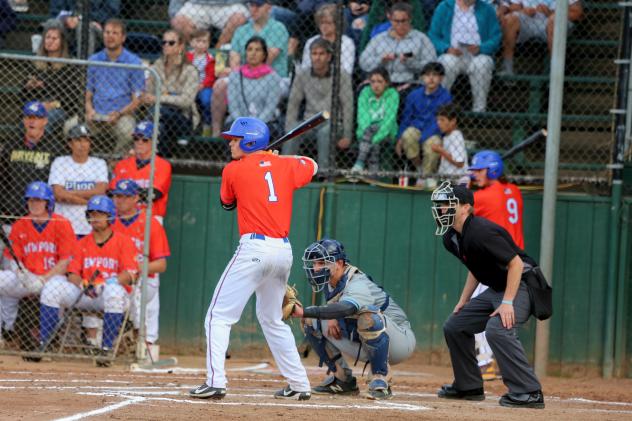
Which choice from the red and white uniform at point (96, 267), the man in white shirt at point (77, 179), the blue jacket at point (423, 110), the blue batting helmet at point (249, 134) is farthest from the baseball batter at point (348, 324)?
the man in white shirt at point (77, 179)

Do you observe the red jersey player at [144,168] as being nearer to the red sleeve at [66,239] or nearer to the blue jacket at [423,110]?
the red sleeve at [66,239]

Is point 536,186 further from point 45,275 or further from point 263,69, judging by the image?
point 45,275

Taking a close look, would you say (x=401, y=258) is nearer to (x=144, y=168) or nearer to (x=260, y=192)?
(x=144, y=168)

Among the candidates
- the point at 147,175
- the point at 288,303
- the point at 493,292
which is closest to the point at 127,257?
the point at 147,175

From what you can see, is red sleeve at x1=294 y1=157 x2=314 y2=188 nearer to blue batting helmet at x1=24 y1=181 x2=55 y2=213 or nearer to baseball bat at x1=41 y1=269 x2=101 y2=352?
baseball bat at x1=41 y1=269 x2=101 y2=352

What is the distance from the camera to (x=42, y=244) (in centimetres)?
1045

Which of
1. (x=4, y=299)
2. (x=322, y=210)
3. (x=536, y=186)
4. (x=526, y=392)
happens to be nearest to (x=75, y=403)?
(x=526, y=392)

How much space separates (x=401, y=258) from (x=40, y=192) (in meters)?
3.57

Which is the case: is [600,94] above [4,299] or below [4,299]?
above

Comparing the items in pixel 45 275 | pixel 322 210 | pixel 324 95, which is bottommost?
pixel 45 275

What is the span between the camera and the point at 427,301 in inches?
432

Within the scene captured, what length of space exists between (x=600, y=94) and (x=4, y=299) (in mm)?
6557

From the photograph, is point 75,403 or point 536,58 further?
point 536,58

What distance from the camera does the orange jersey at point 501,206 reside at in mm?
9969
